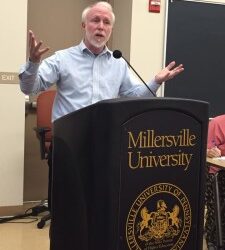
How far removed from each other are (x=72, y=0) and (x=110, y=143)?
322 cm

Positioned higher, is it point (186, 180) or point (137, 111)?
point (137, 111)

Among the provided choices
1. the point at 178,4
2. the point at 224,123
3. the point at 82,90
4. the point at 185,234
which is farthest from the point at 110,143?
the point at 178,4

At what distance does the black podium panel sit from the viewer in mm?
1014

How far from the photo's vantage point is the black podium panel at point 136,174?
1.01 meters

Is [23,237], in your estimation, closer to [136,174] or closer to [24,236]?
[24,236]

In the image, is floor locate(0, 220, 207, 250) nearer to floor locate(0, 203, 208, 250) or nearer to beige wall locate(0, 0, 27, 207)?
floor locate(0, 203, 208, 250)

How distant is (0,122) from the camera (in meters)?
3.41

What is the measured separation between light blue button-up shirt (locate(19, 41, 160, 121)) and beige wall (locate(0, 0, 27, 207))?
4.76 feet

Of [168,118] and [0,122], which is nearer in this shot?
[168,118]

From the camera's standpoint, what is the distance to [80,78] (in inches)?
78.6

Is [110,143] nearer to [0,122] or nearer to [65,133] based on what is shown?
[65,133]

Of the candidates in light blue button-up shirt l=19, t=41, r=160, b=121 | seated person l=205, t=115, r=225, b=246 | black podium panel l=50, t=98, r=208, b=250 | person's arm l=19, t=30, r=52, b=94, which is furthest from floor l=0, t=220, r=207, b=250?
black podium panel l=50, t=98, r=208, b=250

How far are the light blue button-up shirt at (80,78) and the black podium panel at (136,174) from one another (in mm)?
829

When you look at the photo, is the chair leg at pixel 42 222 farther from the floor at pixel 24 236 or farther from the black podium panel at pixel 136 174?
the black podium panel at pixel 136 174
